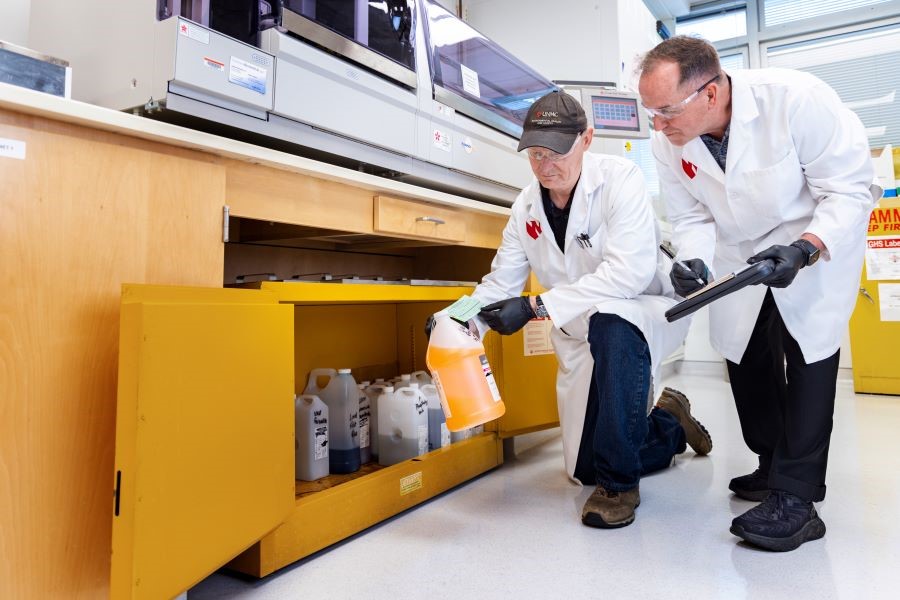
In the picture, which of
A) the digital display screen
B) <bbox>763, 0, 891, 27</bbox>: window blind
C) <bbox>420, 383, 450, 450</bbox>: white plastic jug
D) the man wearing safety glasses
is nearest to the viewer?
the man wearing safety glasses

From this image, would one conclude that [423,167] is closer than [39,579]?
No

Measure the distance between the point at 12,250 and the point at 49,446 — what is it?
0.97 feet

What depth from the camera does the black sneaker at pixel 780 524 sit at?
1.25m

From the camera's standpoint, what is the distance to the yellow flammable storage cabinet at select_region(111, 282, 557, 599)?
0.78 meters

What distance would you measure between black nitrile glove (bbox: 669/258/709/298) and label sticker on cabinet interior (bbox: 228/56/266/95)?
3.33 ft

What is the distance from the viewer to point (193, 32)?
3.38 feet

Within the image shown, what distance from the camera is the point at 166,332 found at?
83cm

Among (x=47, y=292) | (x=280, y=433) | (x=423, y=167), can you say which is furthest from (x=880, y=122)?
(x=47, y=292)

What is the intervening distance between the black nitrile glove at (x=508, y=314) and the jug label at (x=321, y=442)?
523mm

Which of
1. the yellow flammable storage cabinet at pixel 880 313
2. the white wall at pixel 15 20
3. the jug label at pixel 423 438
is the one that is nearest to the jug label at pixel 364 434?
the jug label at pixel 423 438

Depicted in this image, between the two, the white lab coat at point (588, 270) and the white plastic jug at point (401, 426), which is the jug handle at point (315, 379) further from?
the white lab coat at point (588, 270)

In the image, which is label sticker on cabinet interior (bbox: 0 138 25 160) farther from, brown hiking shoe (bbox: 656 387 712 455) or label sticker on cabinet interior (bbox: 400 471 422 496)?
brown hiking shoe (bbox: 656 387 712 455)

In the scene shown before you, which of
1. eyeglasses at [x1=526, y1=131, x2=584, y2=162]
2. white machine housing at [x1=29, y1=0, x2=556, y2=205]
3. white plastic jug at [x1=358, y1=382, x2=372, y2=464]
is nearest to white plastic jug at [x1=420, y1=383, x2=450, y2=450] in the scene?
white plastic jug at [x1=358, y1=382, x2=372, y2=464]

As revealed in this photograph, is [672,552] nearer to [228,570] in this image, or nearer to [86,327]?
[228,570]
